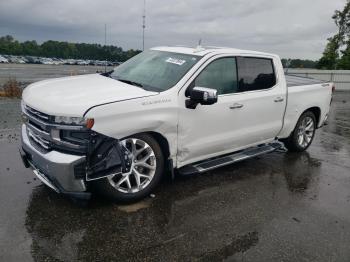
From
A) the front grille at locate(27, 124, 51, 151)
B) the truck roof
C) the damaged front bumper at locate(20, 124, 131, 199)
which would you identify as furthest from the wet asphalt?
the truck roof

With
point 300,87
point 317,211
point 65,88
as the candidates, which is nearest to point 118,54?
point 300,87

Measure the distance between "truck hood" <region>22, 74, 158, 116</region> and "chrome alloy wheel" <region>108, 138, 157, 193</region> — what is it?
0.55m

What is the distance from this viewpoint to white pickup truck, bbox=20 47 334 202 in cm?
387

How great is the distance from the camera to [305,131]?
23.4 ft

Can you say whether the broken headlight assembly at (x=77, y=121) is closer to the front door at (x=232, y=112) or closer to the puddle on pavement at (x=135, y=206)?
the puddle on pavement at (x=135, y=206)

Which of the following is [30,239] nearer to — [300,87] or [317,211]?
[317,211]

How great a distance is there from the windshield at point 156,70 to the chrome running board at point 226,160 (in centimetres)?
113

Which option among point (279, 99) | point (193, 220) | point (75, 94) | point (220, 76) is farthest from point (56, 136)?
point (279, 99)

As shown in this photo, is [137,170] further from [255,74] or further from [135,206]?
[255,74]

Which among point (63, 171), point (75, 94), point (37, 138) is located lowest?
point (63, 171)

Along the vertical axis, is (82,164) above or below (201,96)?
below

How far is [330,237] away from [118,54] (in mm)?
12309

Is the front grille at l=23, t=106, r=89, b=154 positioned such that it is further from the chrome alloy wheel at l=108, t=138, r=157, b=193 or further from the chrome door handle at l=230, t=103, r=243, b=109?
the chrome door handle at l=230, t=103, r=243, b=109

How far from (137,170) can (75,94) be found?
1.16 metres
